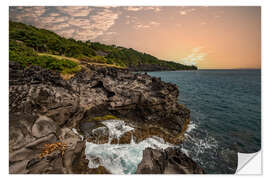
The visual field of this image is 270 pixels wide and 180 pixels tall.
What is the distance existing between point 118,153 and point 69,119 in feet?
11.9

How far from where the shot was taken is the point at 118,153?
15.6 ft

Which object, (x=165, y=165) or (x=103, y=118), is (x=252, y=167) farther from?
(x=103, y=118)

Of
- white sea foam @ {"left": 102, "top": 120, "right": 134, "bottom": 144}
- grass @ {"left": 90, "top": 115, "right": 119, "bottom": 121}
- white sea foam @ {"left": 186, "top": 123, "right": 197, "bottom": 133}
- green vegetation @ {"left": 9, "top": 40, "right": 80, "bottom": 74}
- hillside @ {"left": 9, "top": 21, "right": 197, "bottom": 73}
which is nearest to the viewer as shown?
white sea foam @ {"left": 102, "top": 120, "right": 134, "bottom": 144}

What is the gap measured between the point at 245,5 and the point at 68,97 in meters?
10.2

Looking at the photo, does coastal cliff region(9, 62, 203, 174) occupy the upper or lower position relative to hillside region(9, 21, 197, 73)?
lower

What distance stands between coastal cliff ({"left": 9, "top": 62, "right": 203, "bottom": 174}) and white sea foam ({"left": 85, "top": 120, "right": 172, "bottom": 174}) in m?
0.27

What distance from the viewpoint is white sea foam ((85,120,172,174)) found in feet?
12.8

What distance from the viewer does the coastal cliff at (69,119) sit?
10.4ft

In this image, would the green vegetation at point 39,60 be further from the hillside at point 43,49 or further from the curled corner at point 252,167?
the curled corner at point 252,167

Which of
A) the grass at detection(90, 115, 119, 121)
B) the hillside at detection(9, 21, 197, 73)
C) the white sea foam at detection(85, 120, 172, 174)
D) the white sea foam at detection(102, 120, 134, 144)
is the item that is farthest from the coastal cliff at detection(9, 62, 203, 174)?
the hillside at detection(9, 21, 197, 73)

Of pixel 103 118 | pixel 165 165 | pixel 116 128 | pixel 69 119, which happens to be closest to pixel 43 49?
pixel 69 119

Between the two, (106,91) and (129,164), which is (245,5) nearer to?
(129,164)

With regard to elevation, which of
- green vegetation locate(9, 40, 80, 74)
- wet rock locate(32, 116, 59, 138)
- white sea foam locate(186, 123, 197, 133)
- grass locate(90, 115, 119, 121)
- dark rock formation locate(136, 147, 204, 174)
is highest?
green vegetation locate(9, 40, 80, 74)

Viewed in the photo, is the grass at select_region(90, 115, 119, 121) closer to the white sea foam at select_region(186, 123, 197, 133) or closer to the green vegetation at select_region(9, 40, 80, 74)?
the white sea foam at select_region(186, 123, 197, 133)
